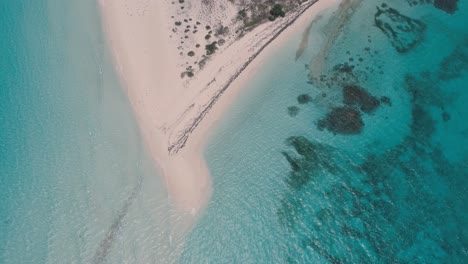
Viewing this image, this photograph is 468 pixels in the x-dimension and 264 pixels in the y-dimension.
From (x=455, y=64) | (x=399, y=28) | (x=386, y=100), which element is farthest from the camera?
(x=399, y=28)

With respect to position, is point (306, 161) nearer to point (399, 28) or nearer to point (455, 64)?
point (399, 28)

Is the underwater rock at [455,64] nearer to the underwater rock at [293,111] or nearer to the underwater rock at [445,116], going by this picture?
the underwater rock at [445,116]

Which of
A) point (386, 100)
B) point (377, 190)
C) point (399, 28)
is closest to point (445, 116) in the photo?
point (386, 100)

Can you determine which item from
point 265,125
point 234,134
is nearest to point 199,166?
point 234,134

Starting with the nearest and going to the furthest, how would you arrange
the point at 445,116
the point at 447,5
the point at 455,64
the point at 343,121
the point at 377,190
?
the point at 377,190 < the point at 343,121 < the point at 445,116 < the point at 455,64 < the point at 447,5

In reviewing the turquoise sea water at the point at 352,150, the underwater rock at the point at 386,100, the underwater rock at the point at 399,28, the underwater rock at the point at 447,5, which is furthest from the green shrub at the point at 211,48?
the underwater rock at the point at 447,5

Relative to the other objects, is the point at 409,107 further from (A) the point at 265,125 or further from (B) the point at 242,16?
(B) the point at 242,16

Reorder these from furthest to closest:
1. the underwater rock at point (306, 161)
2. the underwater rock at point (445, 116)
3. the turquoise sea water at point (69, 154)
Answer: the underwater rock at point (445, 116) → the underwater rock at point (306, 161) → the turquoise sea water at point (69, 154)

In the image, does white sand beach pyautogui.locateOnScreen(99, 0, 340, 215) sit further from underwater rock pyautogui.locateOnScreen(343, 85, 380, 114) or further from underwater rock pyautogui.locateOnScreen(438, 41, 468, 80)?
underwater rock pyautogui.locateOnScreen(438, 41, 468, 80)
